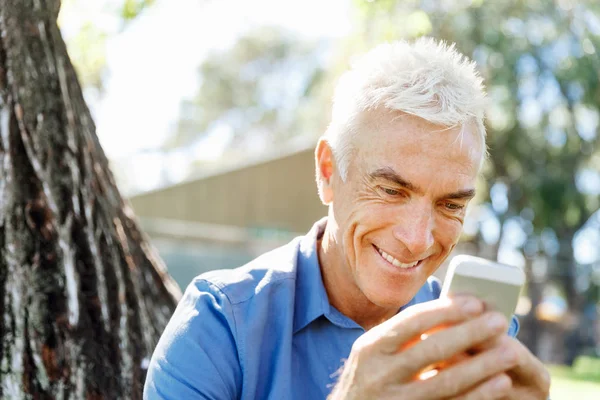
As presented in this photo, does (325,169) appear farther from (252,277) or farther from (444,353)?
(444,353)

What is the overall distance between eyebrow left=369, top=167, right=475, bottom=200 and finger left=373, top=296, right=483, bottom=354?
2.37ft

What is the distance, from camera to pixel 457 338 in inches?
53.2

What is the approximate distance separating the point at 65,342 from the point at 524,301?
19.4 m

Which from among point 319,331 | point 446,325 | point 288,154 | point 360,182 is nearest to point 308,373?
point 319,331

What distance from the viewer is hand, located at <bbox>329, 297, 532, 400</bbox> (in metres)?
1.36

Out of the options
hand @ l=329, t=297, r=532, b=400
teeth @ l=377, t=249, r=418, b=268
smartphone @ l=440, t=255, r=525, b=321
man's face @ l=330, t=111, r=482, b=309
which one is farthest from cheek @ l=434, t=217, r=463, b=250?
hand @ l=329, t=297, r=532, b=400

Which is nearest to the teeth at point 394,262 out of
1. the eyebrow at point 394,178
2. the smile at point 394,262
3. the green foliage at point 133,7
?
the smile at point 394,262

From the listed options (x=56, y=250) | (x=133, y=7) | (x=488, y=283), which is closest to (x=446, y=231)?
(x=488, y=283)

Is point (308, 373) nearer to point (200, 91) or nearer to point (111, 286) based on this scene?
point (111, 286)

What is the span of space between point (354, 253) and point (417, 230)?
0.25 m

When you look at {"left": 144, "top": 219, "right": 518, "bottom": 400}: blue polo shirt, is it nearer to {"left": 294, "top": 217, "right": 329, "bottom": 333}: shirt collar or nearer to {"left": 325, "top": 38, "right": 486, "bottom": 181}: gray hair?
{"left": 294, "top": 217, "right": 329, "bottom": 333}: shirt collar

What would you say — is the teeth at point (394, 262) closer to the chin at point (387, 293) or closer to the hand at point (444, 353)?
the chin at point (387, 293)

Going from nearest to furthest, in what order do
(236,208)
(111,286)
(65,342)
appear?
(65,342), (111,286), (236,208)

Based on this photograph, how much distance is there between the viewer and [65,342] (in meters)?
2.70
